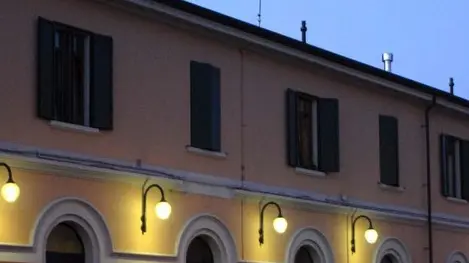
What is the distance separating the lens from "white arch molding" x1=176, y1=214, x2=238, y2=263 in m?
21.1

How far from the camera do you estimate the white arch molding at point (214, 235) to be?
21.1 m

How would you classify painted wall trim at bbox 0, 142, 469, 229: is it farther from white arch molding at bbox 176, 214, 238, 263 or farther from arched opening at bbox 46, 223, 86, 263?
arched opening at bbox 46, 223, 86, 263

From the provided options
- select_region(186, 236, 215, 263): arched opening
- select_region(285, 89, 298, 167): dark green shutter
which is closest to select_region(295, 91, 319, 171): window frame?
select_region(285, 89, 298, 167): dark green shutter

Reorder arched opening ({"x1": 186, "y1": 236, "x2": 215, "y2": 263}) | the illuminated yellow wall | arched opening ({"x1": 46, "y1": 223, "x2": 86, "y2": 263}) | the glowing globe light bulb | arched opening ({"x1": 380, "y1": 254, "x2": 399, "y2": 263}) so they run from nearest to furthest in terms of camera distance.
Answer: the illuminated yellow wall
arched opening ({"x1": 46, "y1": 223, "x2": 86, "y2": 263})
arched opening ({"x1": 186, "y1": 236, "x2": 215, "y2": 263})
the glowing globe light bulb
arched opening ({"x1": 380, "y1": 254, "x2": 399, "y2": 263})

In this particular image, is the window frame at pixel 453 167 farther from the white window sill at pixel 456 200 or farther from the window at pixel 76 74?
the window at pixel 76 74

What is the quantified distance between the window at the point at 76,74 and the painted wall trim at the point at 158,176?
612 mm

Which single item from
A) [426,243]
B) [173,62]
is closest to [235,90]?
[173,62]

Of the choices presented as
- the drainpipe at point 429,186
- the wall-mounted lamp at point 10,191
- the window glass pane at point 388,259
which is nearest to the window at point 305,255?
the window glass pane at point 388,259

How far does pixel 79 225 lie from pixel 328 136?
7361 millimetres

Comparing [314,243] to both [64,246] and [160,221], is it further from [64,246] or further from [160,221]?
[64,246]

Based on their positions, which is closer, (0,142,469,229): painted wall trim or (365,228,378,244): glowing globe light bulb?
(0,142,469,229): painted wall trim

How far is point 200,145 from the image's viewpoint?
21625 millimetres

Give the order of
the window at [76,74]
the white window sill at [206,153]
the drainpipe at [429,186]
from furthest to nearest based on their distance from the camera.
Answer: the drainpipe at [429,186], the white window sill at [206,153], the window at [76,74]

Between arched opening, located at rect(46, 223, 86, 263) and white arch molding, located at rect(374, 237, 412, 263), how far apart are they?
8.74 m
